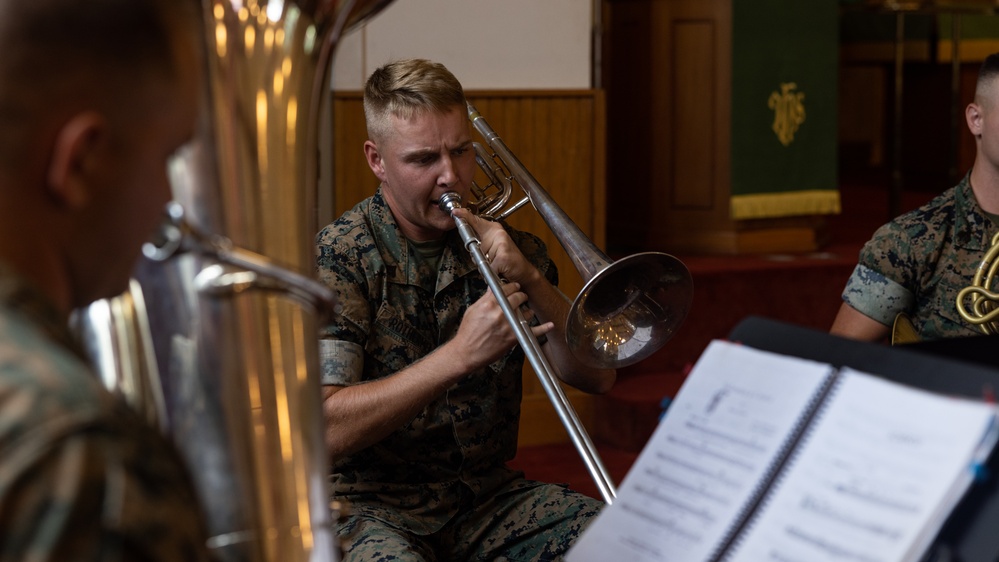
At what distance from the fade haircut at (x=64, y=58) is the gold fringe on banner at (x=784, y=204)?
440cm

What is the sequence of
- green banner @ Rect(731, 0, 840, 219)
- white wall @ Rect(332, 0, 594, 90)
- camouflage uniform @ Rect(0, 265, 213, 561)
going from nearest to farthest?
camouflage uniform @ Rect(0, 265, 213, 561) → white wall @ Rect(332, 0, 594, 90) → green banner @ Rect(731, 0, 840, 219)

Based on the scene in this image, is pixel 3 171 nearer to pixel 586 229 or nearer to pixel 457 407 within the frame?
pixel 457 407

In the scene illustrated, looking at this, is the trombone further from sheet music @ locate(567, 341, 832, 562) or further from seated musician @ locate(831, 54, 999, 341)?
sheet music @ locate(567, 341, 832, 562)

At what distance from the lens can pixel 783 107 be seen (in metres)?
5.07

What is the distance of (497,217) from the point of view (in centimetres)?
241

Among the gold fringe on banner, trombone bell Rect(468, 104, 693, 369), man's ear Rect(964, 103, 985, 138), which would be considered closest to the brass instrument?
man's ear Rect(964, 103, 985, 138)

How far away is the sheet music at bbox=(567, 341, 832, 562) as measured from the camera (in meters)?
1.19

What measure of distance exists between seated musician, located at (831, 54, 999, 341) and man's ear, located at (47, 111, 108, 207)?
213cm

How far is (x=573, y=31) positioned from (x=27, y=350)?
3637mm

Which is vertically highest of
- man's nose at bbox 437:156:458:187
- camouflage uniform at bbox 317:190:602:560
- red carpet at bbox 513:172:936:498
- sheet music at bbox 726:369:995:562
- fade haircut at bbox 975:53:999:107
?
fade haircut at bbox 975:53:999:107

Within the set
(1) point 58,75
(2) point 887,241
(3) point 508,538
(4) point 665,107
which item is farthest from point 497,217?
(4) point 665,107

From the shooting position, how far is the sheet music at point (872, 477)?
41.0 inches

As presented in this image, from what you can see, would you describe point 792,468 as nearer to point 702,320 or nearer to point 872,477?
point 872,477

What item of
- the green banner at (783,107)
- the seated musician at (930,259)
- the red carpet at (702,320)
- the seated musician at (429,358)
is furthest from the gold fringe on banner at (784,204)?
the seated musician at (429,358)
